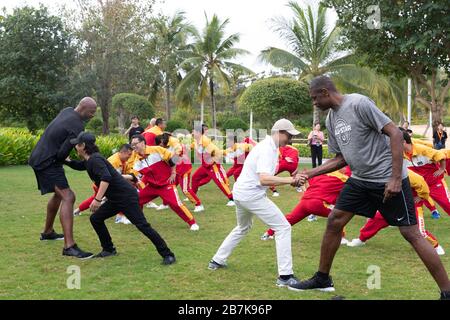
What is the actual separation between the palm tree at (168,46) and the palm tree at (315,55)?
26.5 feet

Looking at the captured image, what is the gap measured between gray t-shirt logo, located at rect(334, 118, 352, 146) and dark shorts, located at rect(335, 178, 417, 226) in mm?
392

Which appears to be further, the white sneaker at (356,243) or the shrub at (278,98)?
the shrub at (278,98)

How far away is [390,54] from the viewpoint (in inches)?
607

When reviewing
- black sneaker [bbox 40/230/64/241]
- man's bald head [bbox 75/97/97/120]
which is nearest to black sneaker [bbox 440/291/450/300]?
man's bald head [bbox 75/97/97/120]

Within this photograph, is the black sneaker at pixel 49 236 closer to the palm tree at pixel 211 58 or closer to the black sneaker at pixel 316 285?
the black sneaker at pixel 316 285

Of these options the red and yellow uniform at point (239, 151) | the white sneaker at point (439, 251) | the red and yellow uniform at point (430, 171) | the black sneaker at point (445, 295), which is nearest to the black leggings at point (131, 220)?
the black sneaker at point (445, 295)

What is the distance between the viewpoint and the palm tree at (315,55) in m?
26.2

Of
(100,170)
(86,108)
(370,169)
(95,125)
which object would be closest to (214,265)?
(100,170)

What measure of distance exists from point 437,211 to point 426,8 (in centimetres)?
650

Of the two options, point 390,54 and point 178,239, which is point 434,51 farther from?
point 178,239

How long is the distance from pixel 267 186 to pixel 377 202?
111 centimetres

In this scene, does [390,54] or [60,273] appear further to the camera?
[390,54]

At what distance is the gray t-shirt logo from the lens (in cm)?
479
